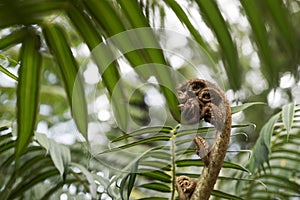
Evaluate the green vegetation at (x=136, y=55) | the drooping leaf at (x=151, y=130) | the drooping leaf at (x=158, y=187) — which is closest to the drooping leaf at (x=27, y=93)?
the green vegetation at (x=136, y=55)

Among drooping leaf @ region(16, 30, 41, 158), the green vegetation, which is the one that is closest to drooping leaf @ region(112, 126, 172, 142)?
the green vegetation

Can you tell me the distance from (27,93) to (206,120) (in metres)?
0.20

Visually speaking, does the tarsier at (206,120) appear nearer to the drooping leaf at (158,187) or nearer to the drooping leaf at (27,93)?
the drooping leaf at (27,93)

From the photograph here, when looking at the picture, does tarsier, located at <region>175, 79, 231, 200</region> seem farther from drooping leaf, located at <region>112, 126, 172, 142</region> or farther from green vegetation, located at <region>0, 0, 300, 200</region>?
drooping leaf, located at <region>112, 126, 172, 142</region>

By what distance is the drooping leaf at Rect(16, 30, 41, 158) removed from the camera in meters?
0.53

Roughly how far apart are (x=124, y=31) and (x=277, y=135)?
0.81 metres

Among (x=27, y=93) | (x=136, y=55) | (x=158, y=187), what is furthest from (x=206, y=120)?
(x=158, y=187)

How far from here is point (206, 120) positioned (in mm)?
454

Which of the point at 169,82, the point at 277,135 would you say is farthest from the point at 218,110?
the point at 277,135

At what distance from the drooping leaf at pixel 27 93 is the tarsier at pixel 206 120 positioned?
0.14 m

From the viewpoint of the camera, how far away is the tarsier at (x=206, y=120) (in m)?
0.42

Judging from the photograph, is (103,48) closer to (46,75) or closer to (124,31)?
(124,31)

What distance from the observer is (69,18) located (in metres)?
0.52

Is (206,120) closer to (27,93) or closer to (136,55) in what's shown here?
(136,55)
